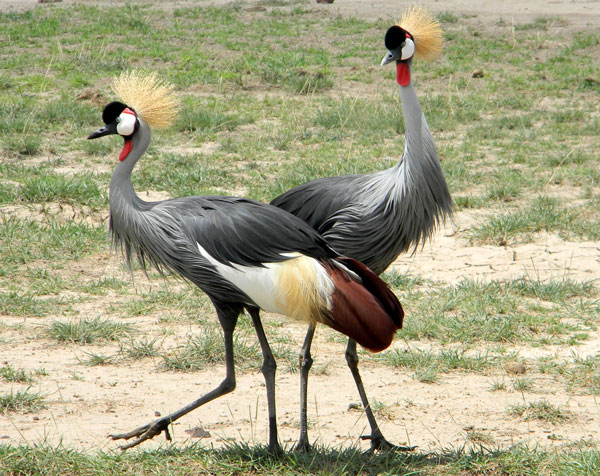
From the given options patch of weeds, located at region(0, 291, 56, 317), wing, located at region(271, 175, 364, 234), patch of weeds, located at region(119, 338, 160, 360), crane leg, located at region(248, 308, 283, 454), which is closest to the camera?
crane leg, located at region(248, 308, 283, 454)

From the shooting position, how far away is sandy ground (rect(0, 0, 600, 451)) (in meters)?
3.23

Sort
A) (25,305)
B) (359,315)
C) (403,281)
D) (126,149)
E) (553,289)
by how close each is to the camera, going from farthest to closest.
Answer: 1. (403,281)
2. (553,289)
3. (25,305)
4. (126,149)
5. (359,315)

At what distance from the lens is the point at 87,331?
4086mm

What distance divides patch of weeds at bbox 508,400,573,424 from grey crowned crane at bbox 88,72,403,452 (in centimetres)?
90

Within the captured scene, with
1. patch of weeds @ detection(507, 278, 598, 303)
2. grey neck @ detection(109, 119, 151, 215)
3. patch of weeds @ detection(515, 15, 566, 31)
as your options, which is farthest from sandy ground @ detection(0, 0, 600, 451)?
patch of weeds @ detection(515, 15, 566, 31)

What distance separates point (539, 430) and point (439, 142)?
182 inches

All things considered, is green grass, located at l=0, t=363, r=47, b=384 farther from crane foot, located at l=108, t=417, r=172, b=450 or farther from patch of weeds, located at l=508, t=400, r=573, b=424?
patch of weeds, located at l=508, t=400, r=573, b=424

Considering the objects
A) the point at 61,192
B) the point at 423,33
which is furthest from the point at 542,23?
the point at 423,33

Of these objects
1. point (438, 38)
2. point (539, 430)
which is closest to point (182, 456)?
point (539, 430)

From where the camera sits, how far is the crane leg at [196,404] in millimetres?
2928

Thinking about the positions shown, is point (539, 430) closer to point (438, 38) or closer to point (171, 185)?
point (438, 38)

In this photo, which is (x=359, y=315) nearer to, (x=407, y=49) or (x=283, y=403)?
(x=283, y=403)

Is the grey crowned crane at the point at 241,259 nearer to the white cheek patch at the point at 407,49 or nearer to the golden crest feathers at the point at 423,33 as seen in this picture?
the white cheek patch at the point at 407,49

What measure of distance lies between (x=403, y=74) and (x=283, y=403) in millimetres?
1551
